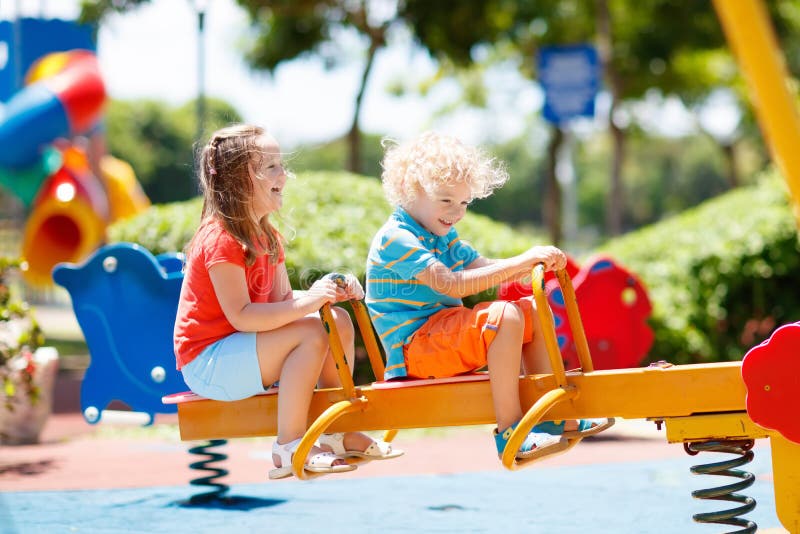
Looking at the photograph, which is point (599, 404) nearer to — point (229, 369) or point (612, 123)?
point (229, 369)

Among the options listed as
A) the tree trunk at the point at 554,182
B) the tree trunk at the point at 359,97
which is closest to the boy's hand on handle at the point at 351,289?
the tree trunk at the point at 359,97

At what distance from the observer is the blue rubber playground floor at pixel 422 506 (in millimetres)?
4691

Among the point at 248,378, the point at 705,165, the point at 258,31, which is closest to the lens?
the point at 248,378

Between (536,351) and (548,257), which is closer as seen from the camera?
(548,257)

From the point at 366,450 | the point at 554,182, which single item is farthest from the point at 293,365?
the point at 554,182

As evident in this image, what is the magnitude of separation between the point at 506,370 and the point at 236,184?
122 cm

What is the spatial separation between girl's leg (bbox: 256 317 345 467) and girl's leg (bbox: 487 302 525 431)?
625 millimetres

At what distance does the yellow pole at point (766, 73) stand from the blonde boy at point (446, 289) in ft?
5.22

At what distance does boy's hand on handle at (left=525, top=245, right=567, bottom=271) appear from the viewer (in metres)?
3.51

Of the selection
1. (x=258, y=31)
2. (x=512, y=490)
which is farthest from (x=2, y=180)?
(x=512, y=490)

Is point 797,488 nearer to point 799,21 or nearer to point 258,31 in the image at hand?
point 258,31

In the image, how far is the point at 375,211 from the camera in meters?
8.48

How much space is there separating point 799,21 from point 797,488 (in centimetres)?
2554

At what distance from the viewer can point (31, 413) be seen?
7238mm
